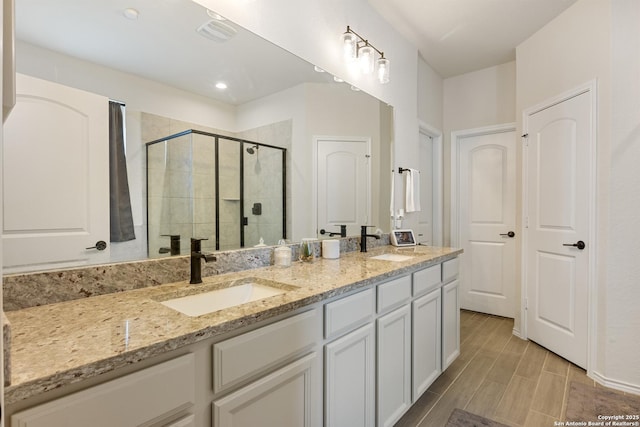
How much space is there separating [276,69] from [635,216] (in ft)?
8.18

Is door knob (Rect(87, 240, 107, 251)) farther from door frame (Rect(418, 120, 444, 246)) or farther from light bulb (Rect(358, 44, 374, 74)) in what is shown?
door frame (Rect(418, 120, 444, 246))

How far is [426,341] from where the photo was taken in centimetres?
201

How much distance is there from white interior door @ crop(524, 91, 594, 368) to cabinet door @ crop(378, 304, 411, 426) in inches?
63.1

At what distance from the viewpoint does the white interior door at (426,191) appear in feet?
12.0

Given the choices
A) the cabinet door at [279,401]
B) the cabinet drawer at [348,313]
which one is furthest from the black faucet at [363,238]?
the cabinet door at [279,401]

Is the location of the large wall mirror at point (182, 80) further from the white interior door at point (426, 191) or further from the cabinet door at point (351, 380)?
the white interior door at point (426, 191)

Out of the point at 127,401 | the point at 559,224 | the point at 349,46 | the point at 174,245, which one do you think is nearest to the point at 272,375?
the point at 127,401

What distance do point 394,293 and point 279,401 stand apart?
0.82 metres

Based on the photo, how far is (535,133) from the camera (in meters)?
2.90

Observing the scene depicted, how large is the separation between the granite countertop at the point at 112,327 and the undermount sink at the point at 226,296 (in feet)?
0.09

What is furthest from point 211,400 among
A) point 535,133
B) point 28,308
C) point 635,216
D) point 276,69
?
point 535,133

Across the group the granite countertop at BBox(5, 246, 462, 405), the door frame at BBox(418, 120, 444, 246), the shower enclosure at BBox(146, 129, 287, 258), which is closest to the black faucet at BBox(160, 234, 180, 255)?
the shower enclosure at BBox(146, 129, 287, 258)

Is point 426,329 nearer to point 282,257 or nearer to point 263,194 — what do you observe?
point 282,257

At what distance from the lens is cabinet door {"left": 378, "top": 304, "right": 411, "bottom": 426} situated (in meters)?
1.60
